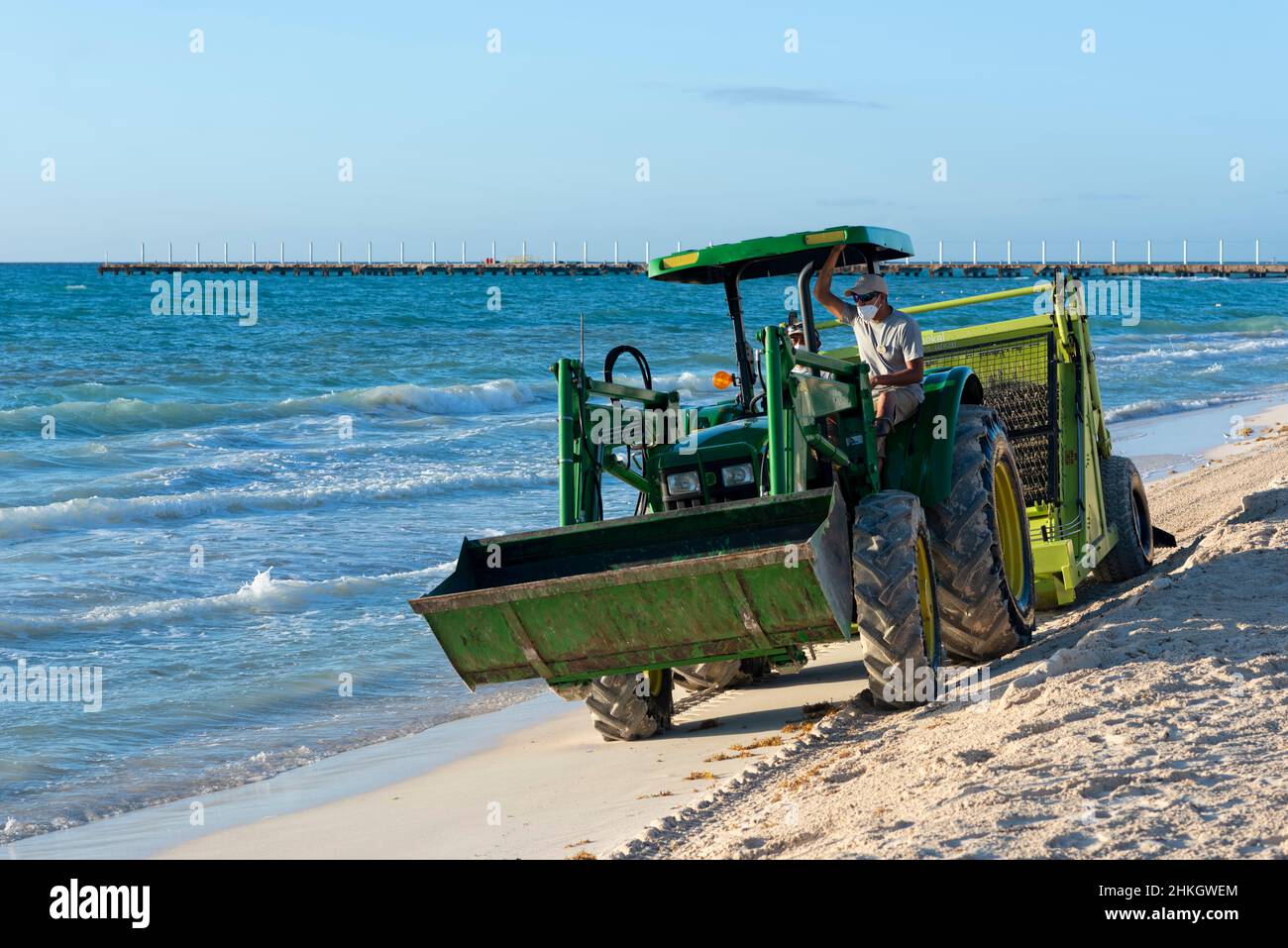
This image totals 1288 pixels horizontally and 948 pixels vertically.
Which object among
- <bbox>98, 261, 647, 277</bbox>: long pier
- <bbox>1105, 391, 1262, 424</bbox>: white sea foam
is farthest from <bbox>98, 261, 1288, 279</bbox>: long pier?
<bbox>1105, 391, 1262, 424</bbox>: white sea foam

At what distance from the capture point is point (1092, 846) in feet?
15.4

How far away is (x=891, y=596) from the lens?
693 cm

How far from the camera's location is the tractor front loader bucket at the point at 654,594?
6523 millimetres

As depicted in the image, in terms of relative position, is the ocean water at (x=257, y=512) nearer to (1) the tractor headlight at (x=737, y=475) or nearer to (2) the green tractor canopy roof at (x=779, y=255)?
(2) the green tractor canopy roof at (x=779, y=255)

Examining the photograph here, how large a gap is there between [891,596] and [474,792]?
2.17 meters

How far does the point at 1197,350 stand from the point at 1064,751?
36.6m

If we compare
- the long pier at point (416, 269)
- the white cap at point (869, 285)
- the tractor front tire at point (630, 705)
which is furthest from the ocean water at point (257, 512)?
the long pier at point (416, 269)

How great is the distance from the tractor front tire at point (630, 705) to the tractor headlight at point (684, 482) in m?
0.93

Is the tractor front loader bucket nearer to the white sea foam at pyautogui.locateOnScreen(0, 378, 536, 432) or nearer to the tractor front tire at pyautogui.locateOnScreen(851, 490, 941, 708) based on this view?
the tractor front tire at pyautogui.locateOnScreen(851, 490, 941, 708)

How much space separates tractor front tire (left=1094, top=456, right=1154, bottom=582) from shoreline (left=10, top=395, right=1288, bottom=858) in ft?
7.36

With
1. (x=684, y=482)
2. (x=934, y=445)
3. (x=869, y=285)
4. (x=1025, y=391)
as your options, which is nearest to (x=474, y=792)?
(x=684, y=482)

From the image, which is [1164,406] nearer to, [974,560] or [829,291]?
[829,291]

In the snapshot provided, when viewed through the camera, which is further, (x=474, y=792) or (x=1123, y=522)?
(x=1123, y=522)
